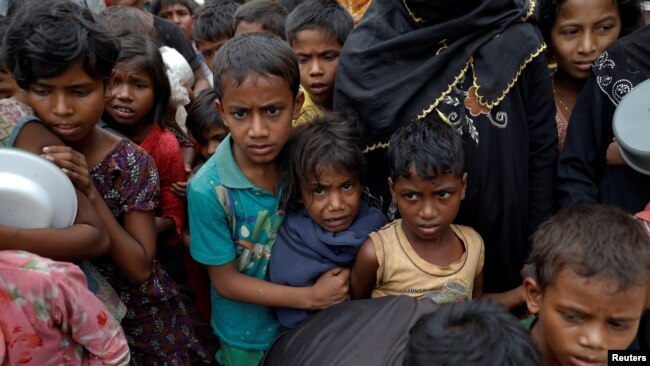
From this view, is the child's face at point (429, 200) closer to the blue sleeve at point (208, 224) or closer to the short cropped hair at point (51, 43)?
the blue sleeve at point (208, 224)

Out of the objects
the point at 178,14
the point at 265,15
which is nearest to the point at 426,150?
the point at 265,15

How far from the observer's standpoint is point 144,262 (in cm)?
213

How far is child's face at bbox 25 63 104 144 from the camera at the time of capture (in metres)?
1.93

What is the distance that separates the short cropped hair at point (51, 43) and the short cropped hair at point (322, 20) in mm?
1043

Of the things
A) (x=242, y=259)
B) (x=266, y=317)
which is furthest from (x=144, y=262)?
(x=266, y=317)

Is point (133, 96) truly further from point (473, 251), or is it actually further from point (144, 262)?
point (473, 251)

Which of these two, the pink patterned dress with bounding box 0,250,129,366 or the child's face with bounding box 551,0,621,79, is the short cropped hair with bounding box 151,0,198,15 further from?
the pink patterned dress with bounding box 0,250,129,366

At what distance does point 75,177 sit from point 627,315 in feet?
5.19

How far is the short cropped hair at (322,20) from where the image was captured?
9.20 ft

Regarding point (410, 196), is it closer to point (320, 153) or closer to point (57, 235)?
point (320, 153)

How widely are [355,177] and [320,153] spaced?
16 cm

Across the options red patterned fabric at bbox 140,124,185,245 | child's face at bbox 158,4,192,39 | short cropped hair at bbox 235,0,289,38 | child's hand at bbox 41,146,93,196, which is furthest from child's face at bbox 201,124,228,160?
child's face at bbox 158,4,192,39

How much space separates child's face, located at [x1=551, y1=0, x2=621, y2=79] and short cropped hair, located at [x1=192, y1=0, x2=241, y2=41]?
2110 millimetres

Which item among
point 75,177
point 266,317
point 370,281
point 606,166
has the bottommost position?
point 266,317
